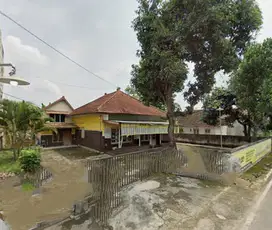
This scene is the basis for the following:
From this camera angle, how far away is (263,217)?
4883 millimetres

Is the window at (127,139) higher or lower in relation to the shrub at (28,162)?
higher

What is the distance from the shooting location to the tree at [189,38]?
9.62 meters

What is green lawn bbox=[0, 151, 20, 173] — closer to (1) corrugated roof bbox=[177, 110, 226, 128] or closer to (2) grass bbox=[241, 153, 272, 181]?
(2) grass bbox=[241, 153, 272, 181]

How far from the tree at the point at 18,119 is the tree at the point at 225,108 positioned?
15.5 metres

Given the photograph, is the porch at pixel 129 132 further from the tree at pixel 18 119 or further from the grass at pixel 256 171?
the grass at pixel 256 171

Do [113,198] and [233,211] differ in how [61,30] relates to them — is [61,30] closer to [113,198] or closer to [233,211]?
[113,198]

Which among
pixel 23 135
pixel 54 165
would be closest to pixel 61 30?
pixel 23 135

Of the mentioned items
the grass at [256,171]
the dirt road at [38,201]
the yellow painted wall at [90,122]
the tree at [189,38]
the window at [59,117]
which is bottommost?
the dirt road at [38,201]

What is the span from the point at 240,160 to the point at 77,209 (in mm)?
7784

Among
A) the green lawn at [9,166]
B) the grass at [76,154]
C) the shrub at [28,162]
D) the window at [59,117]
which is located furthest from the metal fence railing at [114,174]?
the window at [59,117]

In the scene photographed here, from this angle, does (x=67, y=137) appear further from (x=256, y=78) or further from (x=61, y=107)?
(x=256, y=78)

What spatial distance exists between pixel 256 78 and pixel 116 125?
10.9 m

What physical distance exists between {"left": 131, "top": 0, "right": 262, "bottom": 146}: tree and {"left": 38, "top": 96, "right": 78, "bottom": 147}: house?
11.4m

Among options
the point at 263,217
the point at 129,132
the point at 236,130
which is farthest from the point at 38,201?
the point at 236,130
